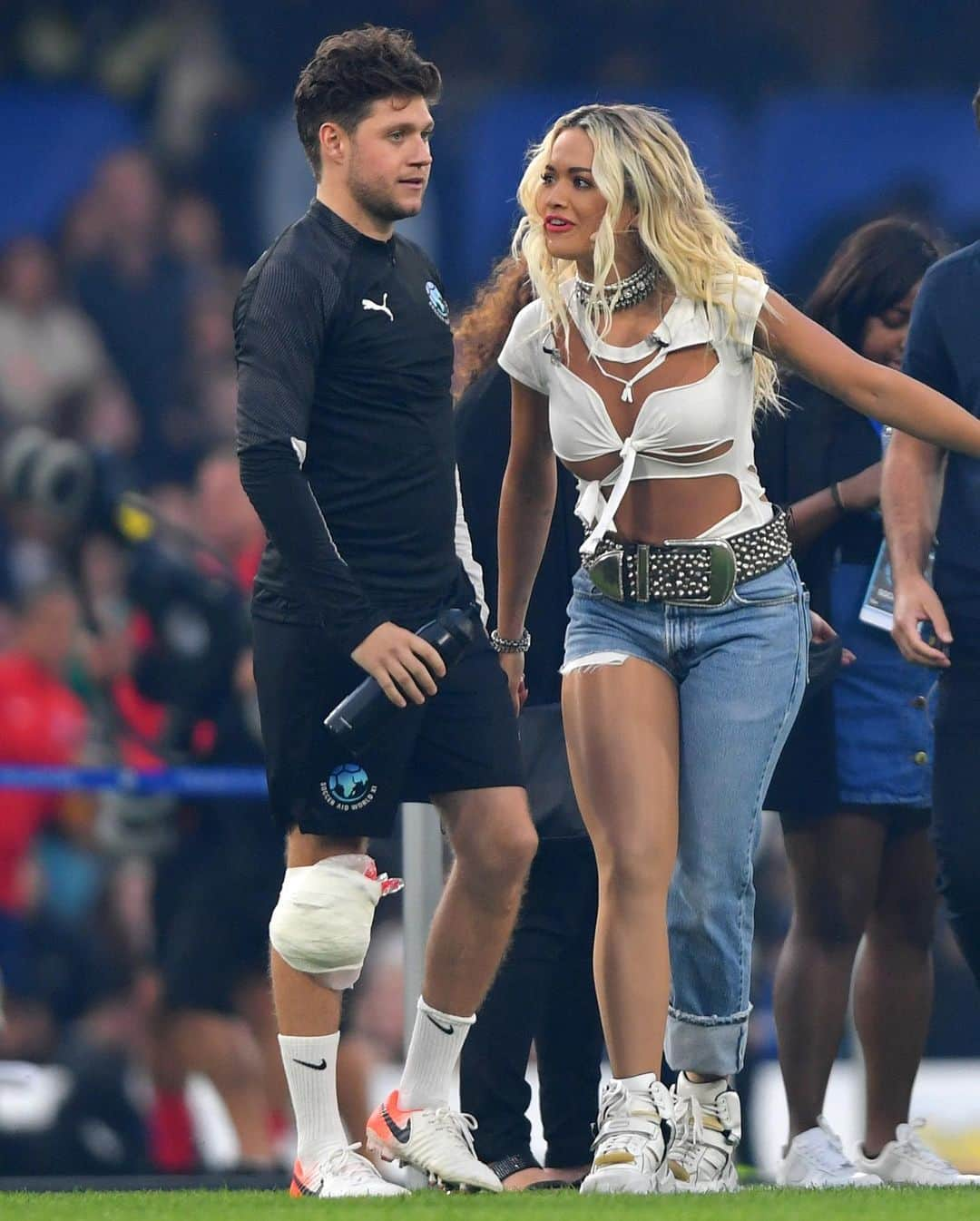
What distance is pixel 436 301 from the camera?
3748 mm

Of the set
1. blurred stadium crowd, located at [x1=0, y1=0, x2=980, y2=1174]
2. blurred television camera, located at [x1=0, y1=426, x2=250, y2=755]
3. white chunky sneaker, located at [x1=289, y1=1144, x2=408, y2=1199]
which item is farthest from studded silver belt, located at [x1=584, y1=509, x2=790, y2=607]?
blurred television camera, located at [x1=0, y1=426, x2=250, y2=755]

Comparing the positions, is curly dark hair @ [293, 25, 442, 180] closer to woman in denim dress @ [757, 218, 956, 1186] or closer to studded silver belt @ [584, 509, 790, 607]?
studded silver belt @ [584, 509, 790, 607]

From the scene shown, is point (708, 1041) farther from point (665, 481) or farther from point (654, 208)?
point (654, 208)

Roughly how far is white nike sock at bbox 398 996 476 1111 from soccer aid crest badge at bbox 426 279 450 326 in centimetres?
102

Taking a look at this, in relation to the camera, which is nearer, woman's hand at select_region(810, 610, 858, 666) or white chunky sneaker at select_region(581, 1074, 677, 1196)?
white chunky sneaker at select_region(581, 1074, 677, 1196)

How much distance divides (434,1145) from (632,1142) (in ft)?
1.12

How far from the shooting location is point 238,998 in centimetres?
527

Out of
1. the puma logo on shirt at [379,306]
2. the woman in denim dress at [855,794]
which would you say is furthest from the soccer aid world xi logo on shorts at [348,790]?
the woman in denim dress at [855,794]

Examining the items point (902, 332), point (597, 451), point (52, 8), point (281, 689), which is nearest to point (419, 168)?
point (597, 451)

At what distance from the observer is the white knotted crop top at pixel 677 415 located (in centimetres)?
359

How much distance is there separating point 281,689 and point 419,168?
782 millimetres

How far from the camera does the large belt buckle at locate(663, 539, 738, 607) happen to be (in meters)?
3.58

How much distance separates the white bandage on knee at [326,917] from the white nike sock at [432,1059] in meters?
0.16

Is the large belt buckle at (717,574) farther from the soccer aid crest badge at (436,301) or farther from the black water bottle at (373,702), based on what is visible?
the soccer aid crest badge at (436,301)
